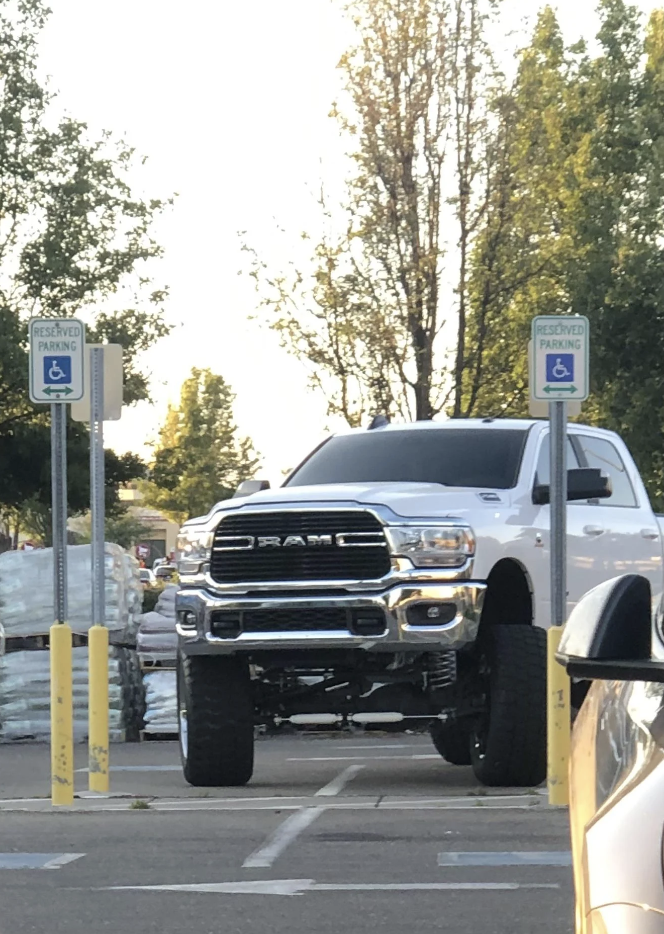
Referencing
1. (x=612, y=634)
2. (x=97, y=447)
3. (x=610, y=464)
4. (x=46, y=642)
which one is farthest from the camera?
(x=46, y=642)

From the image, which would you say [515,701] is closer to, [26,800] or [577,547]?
[577,547]

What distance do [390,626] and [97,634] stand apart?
1.64 m

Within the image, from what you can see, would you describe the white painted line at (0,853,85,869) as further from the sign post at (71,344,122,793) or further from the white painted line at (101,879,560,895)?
the sign post at (71,344,122,793)

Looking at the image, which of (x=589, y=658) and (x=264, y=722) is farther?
(x=264, y=722)

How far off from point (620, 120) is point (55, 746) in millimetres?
43766

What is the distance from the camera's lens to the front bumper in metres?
11.5

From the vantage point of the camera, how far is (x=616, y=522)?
13398 mm

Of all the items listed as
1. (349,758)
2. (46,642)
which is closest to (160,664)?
(46,642)

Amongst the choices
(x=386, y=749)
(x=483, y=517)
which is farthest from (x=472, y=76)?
(x=483, y=517)

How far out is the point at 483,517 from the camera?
1180 cm

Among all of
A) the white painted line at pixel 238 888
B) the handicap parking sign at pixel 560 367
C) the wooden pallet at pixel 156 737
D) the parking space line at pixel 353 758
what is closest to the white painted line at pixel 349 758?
the parking space line at pixel 353 758

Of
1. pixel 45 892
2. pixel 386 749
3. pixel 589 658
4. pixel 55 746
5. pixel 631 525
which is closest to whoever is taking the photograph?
pixel 589 658

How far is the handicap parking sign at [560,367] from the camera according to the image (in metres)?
11.7

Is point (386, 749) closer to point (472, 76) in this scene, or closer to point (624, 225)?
point (472, 76)
